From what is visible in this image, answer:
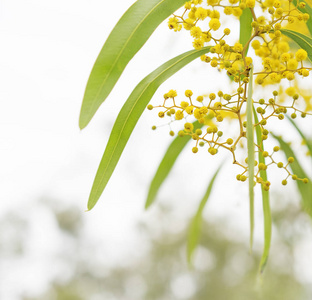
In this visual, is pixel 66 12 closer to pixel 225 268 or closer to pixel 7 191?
pixel 7 191

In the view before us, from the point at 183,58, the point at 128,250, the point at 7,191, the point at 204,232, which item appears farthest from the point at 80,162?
the point at 183,58

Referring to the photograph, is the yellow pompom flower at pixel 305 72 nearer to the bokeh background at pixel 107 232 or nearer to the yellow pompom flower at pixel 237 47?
the yellow pompom flower at pixel 237 47

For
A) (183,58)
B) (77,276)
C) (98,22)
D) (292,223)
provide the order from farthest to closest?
(77,276) → (98,22) → (292,223) → (183,58)

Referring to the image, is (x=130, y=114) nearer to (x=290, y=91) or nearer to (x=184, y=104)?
(x=184, y=104)

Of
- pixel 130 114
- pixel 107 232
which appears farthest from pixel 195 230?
pixel 107 232

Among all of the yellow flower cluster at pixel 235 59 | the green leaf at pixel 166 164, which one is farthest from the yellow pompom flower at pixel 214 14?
the green leaf at pixel 166 164
